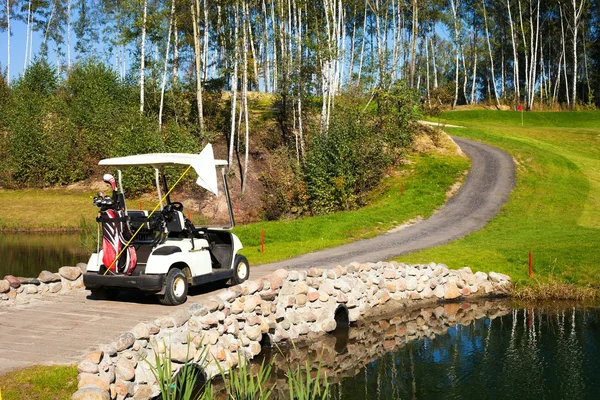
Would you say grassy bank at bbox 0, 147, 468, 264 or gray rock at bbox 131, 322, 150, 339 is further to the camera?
grassy bank at bbox 0, 147, 468, 264

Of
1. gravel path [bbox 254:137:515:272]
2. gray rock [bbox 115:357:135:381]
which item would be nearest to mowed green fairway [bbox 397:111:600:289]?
gravel path [bbox 254:137:515:272]

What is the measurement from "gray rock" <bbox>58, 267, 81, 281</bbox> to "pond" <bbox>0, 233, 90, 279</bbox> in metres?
7.35

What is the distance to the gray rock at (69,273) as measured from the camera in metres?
14.5

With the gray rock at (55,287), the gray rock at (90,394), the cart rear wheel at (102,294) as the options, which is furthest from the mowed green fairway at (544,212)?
the gray rock at (90,394)

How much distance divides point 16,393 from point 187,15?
1484 inches

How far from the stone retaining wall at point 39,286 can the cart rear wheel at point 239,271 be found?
350 cm

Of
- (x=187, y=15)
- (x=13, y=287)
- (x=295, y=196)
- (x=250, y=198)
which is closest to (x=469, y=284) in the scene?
(x=13, y=287)

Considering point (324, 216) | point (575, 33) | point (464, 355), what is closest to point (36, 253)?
point (324, 216)

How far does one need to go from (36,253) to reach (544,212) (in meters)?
22.4

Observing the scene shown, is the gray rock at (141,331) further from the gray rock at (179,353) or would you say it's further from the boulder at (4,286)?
the boulder at (4,286)

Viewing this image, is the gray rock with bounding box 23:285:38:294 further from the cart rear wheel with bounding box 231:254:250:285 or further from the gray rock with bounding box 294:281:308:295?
the gray rock with bounding box 294:281:308:295

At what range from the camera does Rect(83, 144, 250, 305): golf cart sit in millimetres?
12445

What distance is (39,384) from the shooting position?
28.1 feet

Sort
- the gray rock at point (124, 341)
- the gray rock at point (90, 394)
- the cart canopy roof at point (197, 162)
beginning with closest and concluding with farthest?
the gray rock at point (90, 394), the gray rock at point (124, 341), the cart canopy roof at point (197, 162)
